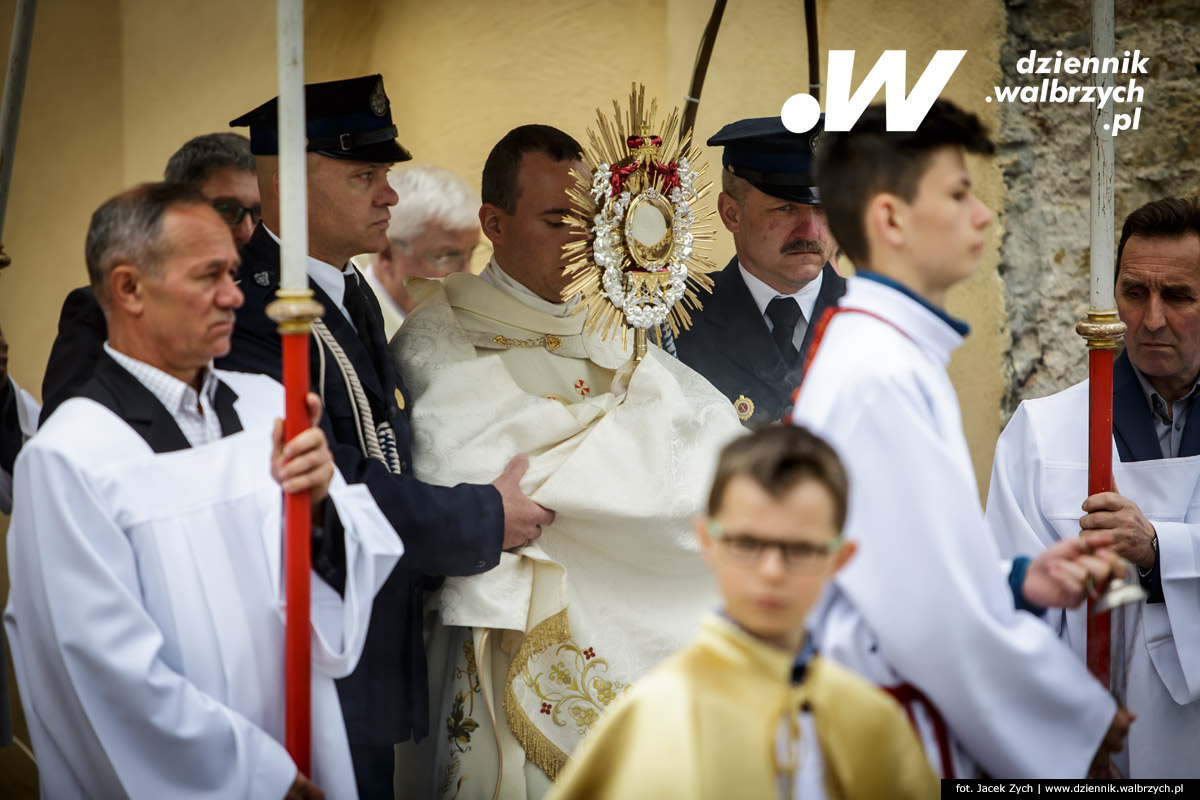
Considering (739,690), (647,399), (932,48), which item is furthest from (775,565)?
(932,48)

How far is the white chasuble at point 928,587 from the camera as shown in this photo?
1.86 metres

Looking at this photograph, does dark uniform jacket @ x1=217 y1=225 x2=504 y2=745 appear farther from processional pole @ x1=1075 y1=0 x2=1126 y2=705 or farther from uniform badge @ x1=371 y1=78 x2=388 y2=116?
processional pole @ x1=1075 y1=0 x2=1126 y2=705

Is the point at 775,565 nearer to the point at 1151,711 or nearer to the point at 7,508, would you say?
the point at 1151,711

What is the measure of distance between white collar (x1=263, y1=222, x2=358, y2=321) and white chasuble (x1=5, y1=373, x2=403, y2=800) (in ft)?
2.21

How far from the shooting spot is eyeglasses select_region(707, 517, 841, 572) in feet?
5.45

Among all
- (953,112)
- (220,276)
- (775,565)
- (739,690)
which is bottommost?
(739,690)

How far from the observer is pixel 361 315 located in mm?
3174

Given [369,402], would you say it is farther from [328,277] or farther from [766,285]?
[766,285]

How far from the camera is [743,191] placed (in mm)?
3873

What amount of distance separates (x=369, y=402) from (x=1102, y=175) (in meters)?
1.75

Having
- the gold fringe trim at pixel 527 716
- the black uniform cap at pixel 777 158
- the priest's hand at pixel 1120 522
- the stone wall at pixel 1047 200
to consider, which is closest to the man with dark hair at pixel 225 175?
the gold fringe trim at pixel 527 716

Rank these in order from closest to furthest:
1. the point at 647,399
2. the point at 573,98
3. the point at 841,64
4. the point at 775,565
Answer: the point at 775,565, the point at 647,399, the point at 841,64, the point at 573,98

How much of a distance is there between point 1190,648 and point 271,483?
2.16 m
